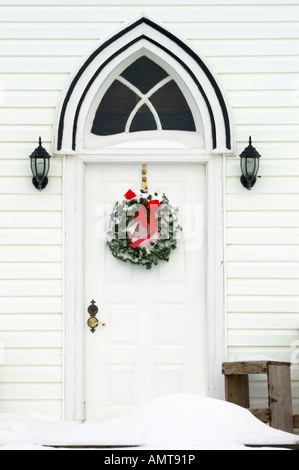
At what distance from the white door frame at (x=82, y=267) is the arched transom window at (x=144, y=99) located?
35 cm

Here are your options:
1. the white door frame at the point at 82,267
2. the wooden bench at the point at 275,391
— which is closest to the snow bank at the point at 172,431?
the wooden bench at the point at 275,391

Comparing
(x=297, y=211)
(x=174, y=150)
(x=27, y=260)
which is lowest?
(x=27, y=260)

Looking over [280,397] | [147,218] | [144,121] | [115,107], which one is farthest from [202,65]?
[280,397]

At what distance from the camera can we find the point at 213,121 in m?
6.96

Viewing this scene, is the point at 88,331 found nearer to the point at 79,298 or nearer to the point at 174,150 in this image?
the point at 79,298

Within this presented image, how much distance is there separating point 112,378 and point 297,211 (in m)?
2.17

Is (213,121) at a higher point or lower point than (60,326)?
higher

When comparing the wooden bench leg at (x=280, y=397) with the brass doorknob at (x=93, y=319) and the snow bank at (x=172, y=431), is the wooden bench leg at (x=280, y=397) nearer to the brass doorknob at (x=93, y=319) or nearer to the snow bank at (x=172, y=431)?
the snow bank at (x=172, y=431)

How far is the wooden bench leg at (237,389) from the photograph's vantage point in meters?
6.58

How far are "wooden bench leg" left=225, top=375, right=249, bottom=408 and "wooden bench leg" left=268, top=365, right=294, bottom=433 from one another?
0.33 meters

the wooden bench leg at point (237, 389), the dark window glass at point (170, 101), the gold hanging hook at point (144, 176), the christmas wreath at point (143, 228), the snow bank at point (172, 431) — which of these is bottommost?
the snow bank at point (172, 431)

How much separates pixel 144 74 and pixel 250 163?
50.0 inches
